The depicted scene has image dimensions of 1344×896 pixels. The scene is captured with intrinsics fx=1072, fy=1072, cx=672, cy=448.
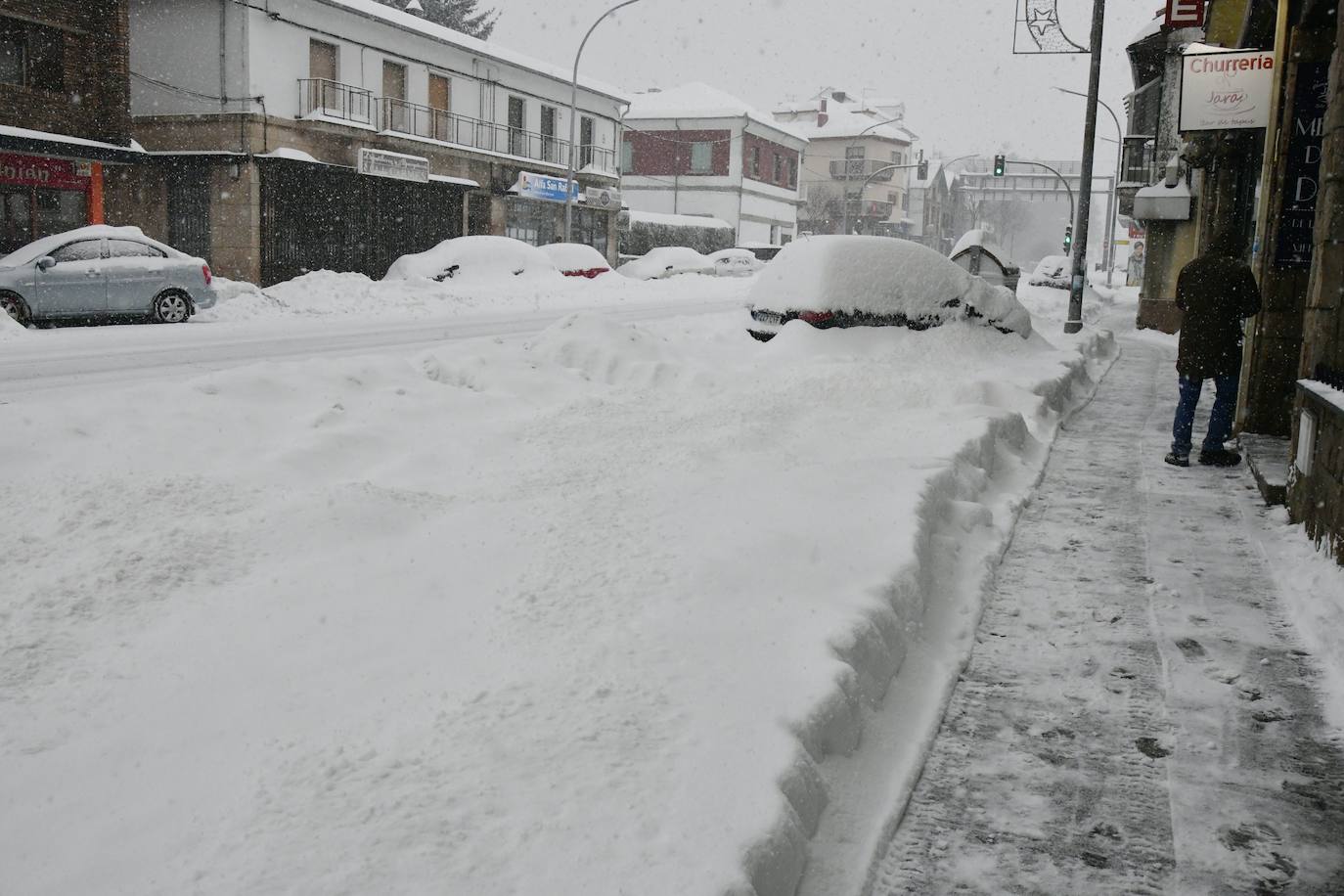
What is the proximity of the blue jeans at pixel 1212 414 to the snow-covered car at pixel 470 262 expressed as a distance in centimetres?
1909

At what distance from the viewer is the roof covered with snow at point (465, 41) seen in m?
27.7

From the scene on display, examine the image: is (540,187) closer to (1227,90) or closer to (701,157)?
(701,157)

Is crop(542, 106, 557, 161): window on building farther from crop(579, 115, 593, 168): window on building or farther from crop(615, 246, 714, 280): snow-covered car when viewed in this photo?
crop(615, 246, 714, 280): snow-covered car

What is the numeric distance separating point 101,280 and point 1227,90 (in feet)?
50.0

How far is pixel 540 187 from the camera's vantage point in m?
34.9

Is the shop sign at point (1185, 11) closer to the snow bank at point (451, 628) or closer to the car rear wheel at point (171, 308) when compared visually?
the snow bank at point (451, 628)

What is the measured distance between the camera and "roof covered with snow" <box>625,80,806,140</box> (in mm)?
52906

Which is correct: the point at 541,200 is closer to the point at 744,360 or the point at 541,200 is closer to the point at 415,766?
the point at 744,360

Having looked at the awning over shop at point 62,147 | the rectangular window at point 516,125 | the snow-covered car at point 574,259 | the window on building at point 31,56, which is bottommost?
the snow-covered car at point 574,259

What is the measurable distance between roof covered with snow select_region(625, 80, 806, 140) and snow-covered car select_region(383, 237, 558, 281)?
28.5 meters

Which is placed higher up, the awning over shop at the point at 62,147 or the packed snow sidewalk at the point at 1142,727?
the awning over shop at the point at 62,147

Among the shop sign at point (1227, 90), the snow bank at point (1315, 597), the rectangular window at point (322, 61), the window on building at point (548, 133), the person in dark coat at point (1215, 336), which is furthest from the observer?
the window on building at point (548, 133)

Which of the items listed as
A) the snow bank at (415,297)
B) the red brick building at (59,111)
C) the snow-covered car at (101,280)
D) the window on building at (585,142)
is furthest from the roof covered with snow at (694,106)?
the snow-covered car at (101,280)

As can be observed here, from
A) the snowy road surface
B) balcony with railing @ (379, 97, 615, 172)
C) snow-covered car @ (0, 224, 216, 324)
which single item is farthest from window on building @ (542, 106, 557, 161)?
snow-covered car @ (0, 224, 216, 324)
